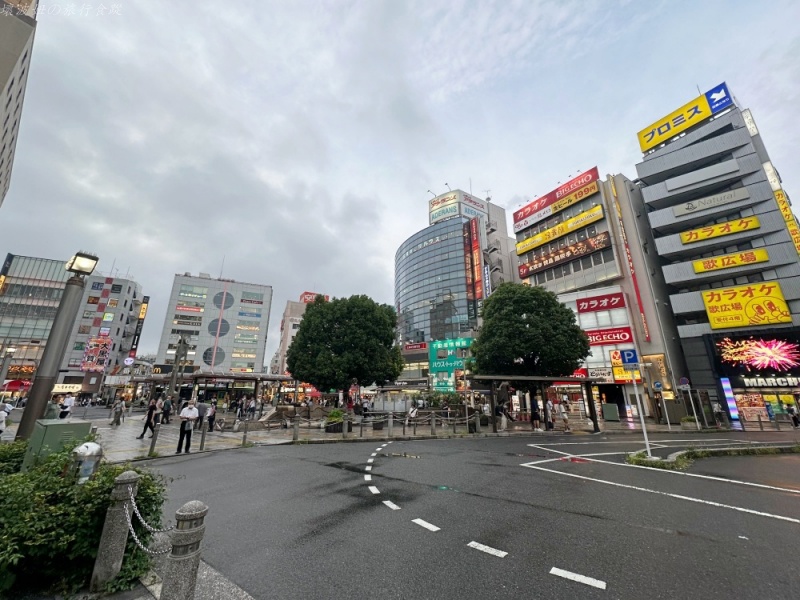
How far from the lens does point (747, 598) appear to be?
10.7 ft

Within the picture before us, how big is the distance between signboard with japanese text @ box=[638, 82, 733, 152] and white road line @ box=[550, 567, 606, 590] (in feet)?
167

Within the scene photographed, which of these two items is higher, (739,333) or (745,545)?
(739,333)

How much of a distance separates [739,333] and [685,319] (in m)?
5.42

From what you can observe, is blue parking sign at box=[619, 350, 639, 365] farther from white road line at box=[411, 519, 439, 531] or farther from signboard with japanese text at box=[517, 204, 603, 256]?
signboard with japanese text at box=[517, 204, 603, 256]

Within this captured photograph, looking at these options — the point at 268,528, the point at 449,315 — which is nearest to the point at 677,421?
the point at 268,528

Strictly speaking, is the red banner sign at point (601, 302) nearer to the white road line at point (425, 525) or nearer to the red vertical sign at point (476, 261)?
the red vertical sign at point (476, 261)

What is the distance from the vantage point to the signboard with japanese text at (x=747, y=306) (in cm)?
2952

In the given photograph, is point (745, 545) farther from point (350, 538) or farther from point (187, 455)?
point (187, 455)

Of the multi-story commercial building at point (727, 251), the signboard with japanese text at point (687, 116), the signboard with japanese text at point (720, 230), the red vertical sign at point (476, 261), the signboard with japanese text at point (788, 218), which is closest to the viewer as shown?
the multi-story commercial building at point (727, 251)

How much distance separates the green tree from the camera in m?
32.8

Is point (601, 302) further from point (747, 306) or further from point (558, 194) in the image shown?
point (558, 194)

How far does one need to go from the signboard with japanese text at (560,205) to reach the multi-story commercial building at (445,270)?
10706 mm

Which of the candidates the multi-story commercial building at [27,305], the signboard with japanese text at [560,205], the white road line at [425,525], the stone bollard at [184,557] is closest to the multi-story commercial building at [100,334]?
the multi-story commercial building at [27,305]

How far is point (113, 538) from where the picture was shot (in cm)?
330
